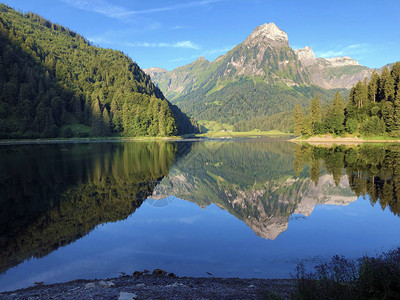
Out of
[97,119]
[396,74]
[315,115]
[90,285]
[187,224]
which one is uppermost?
[396,74]

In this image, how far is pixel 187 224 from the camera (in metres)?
22.3

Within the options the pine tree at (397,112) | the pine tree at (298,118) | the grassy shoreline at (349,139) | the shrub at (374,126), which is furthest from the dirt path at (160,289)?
the pine tree at (298,118)

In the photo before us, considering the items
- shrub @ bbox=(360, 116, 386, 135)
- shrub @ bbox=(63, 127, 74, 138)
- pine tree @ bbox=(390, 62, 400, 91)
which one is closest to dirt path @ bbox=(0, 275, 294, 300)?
shrub @ bbox=(360, 116, 386, 135)

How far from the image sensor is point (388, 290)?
26.2ft

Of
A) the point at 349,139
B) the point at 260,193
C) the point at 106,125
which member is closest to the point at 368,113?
the point at 349,139

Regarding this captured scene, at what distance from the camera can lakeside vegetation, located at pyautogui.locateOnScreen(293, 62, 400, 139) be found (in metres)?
112

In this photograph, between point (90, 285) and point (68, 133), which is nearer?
point (90, 285)

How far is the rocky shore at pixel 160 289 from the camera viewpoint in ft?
33.8

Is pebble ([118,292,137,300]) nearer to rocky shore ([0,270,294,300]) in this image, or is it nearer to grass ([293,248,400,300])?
rocky shore ([0,270,294,300])

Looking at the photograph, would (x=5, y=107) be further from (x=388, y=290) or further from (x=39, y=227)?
(x=388, y=290)

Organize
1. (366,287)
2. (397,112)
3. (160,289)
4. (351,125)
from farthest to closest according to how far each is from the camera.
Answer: (351,125) < (397,112) < (160,289) < (366,287)

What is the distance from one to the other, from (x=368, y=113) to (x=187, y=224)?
12862 centimetres

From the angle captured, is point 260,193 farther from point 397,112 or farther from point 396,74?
point 396,74

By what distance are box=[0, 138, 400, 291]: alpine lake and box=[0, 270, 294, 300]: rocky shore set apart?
3.65ft
